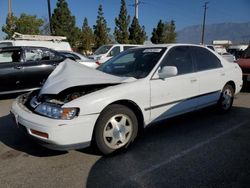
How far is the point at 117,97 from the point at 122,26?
37.4m

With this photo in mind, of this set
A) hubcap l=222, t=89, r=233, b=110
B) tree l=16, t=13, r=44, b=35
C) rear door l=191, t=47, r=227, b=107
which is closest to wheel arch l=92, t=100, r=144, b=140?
rear door l=191, t=47, r=227, b=107

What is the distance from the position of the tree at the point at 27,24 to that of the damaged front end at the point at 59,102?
1096 inches

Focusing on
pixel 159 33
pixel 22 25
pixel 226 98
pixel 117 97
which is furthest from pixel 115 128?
pixel 159 33

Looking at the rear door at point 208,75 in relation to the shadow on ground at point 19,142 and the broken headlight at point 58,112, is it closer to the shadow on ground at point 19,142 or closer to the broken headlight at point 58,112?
the broken headlight at point 58,112

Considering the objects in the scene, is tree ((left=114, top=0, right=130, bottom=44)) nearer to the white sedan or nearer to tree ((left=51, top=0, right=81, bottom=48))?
tree ((left=51, top=0, right=81, bottom=48))

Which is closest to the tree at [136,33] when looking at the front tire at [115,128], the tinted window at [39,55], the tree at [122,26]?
the tree at [122,26]

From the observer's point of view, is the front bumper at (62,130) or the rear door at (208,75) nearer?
the front bumper at (62,130)

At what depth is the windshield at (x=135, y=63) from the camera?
4.27 metres

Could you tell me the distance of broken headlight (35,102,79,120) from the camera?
3.21m

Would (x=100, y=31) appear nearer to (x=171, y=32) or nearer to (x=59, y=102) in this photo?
(x=171, y=32)

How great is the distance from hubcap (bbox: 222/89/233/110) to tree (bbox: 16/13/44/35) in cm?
2735

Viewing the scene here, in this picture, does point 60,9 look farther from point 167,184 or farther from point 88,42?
point 167,184

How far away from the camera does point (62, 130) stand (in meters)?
3.17

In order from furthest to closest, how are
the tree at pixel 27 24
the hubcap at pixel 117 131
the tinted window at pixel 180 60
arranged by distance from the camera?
1. the tree at pixel 27 24
2. the tinted window at pixel 180 60
3. the hubcap at pixel 117 131
